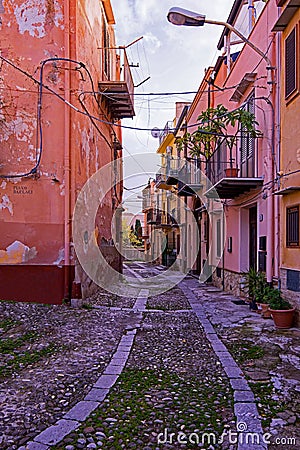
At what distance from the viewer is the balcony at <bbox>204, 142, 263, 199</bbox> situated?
33.4ft

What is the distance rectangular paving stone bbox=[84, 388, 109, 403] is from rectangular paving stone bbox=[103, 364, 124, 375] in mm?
544

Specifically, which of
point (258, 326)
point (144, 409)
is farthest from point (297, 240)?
point (144, 409)

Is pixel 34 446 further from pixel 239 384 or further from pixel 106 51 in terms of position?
pixel 106 51

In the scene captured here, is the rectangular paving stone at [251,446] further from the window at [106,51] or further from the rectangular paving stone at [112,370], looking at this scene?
the window at [106,51]

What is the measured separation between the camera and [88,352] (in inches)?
231

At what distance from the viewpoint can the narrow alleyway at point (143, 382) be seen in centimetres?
344

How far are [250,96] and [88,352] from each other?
778cm

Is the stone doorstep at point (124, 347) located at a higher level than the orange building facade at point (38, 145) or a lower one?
lower

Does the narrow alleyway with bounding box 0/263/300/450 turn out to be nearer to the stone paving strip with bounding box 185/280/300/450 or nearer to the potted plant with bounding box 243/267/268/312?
the stone paving strip with bounding box 185/280/300/450

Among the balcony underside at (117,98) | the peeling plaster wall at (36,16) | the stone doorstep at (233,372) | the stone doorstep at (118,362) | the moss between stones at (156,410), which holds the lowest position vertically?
the moss between stones at (156,410)

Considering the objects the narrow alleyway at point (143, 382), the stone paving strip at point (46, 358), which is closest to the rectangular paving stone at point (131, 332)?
the narrow alleyway at point (143, 382)

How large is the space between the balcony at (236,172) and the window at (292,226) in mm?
2180

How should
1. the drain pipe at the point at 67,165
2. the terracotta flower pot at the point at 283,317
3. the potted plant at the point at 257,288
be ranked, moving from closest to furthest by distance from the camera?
the terracotta flower pot at the point at 283,317 → the potted plant at the point at 257,288 → the drain pipe at the point at 67,165

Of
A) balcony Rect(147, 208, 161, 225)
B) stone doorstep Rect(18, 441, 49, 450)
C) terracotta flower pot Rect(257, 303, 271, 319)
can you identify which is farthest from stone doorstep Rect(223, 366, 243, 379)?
balcony Rect(147, 208, 161, 225)
